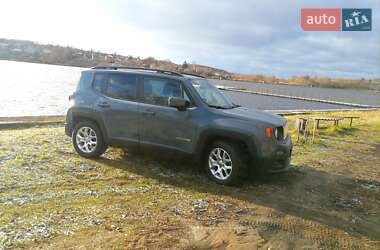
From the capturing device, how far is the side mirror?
6.66m

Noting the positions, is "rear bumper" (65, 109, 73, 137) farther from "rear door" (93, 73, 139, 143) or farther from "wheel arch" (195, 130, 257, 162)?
"wheel arch" (195, 130, 257, 162)

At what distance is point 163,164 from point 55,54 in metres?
87.7

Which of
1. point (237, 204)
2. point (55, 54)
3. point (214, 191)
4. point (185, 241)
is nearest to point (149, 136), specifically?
point (214, 191)

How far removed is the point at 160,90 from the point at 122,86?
34.5 inches

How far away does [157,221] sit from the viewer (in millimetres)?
4836

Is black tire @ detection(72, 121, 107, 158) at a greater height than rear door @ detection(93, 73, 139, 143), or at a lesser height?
lesser

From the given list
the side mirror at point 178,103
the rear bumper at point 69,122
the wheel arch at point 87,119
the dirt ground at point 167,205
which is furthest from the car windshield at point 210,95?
the rear bumper at point 69,122

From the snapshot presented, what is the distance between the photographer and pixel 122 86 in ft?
24.6

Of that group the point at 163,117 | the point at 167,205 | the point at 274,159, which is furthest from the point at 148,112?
the point at 274,159

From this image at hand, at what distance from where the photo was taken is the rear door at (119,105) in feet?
23.9

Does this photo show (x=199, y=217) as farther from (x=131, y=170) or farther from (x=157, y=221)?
(x=131, y=170)

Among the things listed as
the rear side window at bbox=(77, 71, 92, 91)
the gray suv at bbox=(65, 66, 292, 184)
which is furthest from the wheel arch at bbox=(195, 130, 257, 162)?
the rear side window at bbox=(77, 71, 92, 91)

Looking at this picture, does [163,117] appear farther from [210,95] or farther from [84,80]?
[84,80]

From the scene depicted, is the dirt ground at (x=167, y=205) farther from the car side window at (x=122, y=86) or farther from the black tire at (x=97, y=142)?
the car side window at (x=122, y=86)
